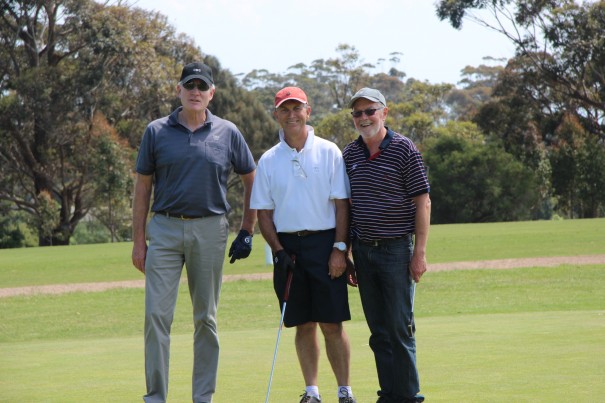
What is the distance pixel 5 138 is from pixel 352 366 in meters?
42.7

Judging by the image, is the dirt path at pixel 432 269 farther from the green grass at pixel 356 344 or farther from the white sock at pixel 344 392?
the white sock at pixel 344 392

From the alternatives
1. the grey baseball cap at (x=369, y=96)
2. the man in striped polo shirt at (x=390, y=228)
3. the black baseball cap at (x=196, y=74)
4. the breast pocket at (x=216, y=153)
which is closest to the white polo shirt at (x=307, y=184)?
the man in striped polo shirt at (x=390, y=228)

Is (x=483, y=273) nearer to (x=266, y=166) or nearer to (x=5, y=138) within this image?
(x=266, y=166)

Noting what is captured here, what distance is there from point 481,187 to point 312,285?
47628 mm

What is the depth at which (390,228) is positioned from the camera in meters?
6.26

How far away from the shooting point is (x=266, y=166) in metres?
6.54

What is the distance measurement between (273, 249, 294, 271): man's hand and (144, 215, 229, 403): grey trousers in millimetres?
407

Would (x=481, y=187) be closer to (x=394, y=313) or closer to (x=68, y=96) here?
(x=68, y=96)

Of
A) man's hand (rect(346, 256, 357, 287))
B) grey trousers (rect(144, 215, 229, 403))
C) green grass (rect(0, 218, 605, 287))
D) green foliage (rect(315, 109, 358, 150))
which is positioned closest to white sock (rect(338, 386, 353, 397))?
man's hand (rect(346, 256, 357, 287))

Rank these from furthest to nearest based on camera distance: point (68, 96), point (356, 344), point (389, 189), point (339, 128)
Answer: point (339, 128) < point (68, 96) < point (356, 344) < point (389, 189)

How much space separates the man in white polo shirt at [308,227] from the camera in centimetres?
639

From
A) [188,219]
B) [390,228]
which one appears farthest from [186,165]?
[390,228]

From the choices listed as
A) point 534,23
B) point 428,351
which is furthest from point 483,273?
point 534,23

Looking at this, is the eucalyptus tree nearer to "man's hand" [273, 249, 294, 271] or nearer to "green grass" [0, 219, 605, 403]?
"green grass" [0, 219, 605, 403]
